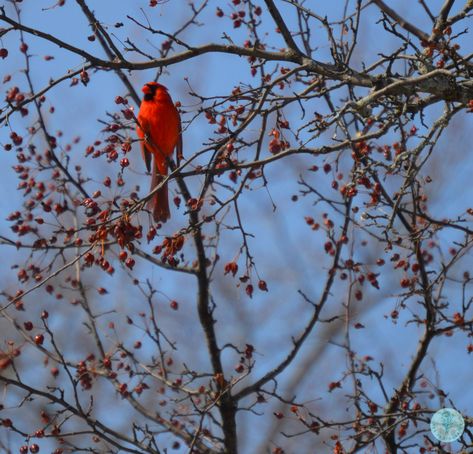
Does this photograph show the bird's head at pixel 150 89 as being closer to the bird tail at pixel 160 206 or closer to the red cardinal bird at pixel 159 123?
the red cardinal bird at pixel 159 123

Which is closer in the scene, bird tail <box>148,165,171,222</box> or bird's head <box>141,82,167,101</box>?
bird tail <box>148,165,171,222</box>

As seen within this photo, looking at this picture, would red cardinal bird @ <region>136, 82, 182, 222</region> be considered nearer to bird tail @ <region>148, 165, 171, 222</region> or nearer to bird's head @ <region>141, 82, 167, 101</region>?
bird's head @ <region>141, 82, 167, 101</region>

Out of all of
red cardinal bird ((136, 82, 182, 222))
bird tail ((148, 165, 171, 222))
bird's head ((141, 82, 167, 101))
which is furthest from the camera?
bird's head ((141, 82, 167, 101))

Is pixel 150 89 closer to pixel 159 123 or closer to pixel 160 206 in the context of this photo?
pixel 159 123

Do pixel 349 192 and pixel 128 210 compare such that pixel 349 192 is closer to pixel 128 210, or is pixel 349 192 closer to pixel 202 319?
pixel 128 210

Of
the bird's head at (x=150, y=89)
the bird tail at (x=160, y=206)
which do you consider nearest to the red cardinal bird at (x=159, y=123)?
the bird's head at (x=150, y=89)

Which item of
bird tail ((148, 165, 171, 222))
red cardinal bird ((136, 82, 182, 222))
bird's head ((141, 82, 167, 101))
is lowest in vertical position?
bird tail ((148, 165, 171, 222))

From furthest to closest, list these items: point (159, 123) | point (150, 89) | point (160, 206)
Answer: point (150, 89) < point (159, 123) < point (160, 206)

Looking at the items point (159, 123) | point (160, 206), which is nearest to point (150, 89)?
point (159, 123)

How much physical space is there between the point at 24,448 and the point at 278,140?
1.73 m

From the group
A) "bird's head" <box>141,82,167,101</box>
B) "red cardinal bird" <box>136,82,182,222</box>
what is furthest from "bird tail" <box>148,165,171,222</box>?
"bird's head" <box>141,82,167,101</box>

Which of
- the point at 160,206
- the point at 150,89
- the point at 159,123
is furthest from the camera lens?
the point at 150,89

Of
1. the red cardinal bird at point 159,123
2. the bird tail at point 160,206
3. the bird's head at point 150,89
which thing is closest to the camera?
the bird tail at point 160,206

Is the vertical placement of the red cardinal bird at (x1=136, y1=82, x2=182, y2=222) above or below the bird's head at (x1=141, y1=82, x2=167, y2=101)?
below
